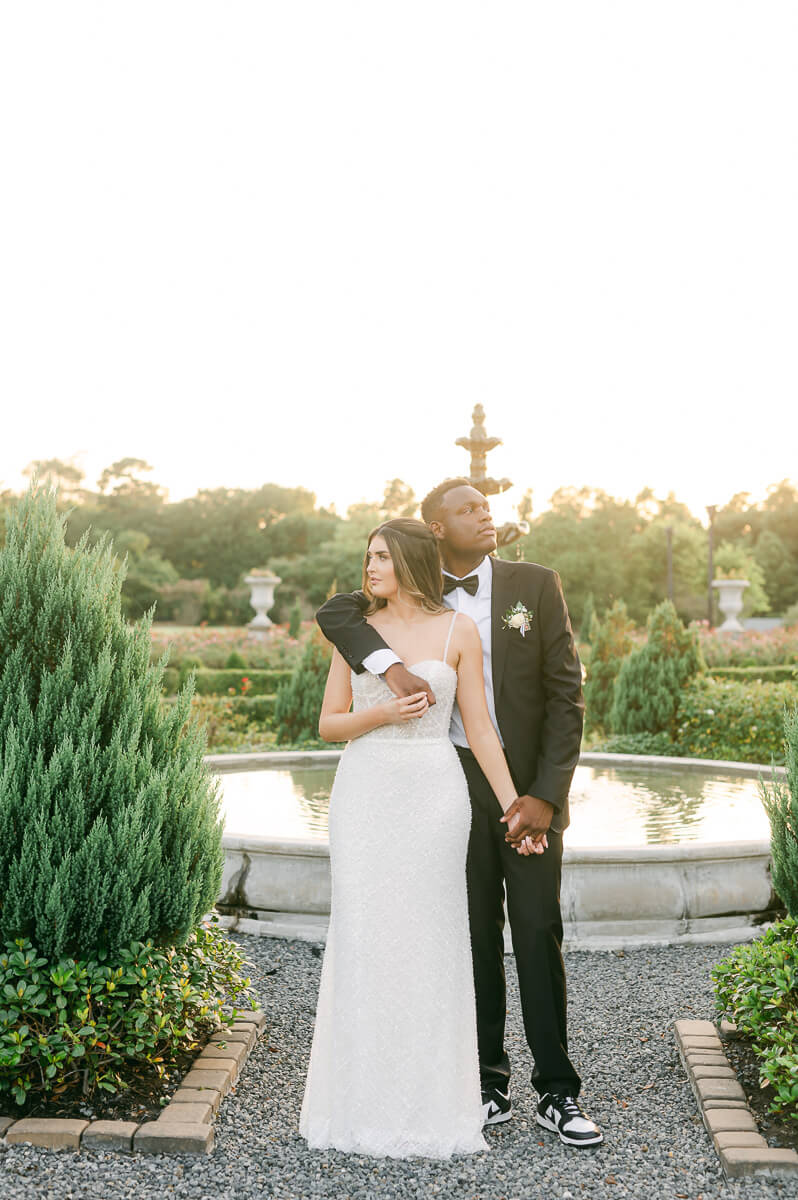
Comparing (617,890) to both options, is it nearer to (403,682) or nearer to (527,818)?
(527,818)

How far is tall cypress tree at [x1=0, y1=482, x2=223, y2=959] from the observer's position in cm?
314

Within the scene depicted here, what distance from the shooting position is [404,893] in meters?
3.08

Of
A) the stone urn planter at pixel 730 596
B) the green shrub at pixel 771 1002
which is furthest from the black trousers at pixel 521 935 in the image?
the stone urn planter at pixel 730 596

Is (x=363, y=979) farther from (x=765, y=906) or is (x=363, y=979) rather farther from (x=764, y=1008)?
(x=765, y=906)

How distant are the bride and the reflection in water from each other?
2.24 metres

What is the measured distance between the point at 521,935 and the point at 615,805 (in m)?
4.51

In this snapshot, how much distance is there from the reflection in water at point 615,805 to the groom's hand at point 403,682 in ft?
8.19

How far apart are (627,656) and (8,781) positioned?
971 cm

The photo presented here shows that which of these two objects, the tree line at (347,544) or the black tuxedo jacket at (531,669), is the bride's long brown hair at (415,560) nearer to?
the black tuxedo jacket at (531,669)

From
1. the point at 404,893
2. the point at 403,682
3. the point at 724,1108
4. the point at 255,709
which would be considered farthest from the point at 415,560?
the point at 255,709

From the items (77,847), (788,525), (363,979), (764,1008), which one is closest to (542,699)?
(363,979)

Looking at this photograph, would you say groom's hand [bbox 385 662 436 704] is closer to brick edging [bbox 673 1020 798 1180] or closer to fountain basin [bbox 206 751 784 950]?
brick edging [bbox 673 1020 798 1180]

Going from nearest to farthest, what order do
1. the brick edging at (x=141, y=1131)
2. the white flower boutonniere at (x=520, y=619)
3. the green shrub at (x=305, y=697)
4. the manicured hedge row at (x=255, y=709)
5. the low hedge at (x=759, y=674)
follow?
the brick edging at (x=141, y=1131)
the white flower boutonniere at (x=520, y=619)
the green shrub at (x=305, y=697)
the manicured hedge row at (x=255, y=709)
the low hedge at (x=759, y=674)

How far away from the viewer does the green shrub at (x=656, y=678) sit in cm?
1164
